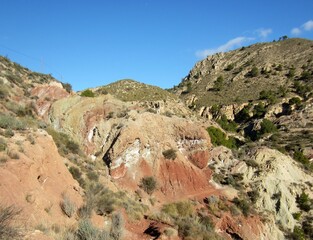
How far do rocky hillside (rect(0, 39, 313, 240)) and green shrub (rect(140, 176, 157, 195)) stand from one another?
0.07m

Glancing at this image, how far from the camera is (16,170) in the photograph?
13320mm

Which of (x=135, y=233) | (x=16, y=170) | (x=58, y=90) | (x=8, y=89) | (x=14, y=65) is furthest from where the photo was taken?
(x=14, y=65)

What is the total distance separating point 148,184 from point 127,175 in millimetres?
1644

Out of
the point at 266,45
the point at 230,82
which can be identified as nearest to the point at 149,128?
the point at 230,82

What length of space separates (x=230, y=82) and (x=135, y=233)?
7880cm

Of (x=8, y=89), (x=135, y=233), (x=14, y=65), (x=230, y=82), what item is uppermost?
(x=230, y=82)

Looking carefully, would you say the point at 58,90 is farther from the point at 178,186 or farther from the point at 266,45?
the point at 266,45

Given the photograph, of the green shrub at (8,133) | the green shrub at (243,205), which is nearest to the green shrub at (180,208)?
the green shrub at (243,205)

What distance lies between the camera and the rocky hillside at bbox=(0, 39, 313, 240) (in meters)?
13.5

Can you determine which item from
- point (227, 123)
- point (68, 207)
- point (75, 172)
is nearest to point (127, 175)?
point (75, 172)

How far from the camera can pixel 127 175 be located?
25484 millimetres

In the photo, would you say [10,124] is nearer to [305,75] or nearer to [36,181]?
[36,181]

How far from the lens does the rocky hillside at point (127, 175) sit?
1354 cm

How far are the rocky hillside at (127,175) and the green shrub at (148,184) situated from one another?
0.23ft
